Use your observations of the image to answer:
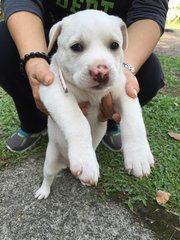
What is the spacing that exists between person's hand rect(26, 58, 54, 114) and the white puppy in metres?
0.04

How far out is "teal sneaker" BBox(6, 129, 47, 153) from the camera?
9.03 ft

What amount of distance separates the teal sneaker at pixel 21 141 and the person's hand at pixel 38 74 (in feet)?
2.72

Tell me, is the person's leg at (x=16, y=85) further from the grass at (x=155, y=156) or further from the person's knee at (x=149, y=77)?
the person's knee at (x=149, y=77)

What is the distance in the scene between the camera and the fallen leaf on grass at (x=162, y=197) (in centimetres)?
225

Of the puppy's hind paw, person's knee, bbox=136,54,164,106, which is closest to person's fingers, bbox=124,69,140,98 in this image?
person's knee, bbox=136,54,164,106

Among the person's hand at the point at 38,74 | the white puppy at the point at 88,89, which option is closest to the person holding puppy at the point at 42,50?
the person's hand at the point at 38,74

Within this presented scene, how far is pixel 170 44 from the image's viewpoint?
267 inches

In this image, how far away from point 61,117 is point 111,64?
0.33 meters

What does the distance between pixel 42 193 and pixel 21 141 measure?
2.06ft

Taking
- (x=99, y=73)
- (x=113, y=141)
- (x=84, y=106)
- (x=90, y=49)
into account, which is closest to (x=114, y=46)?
(x=90, y=49)

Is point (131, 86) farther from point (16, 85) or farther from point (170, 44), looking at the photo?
point (170, 44)

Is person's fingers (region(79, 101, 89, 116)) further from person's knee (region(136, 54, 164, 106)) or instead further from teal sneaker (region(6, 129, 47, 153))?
teal sneaker (region(6, 129, 47, 153))

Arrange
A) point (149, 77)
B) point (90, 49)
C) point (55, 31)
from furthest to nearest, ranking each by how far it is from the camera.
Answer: point (149, 77) → point (55, 31) → point (90, 49)

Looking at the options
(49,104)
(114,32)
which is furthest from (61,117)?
(114,32)
